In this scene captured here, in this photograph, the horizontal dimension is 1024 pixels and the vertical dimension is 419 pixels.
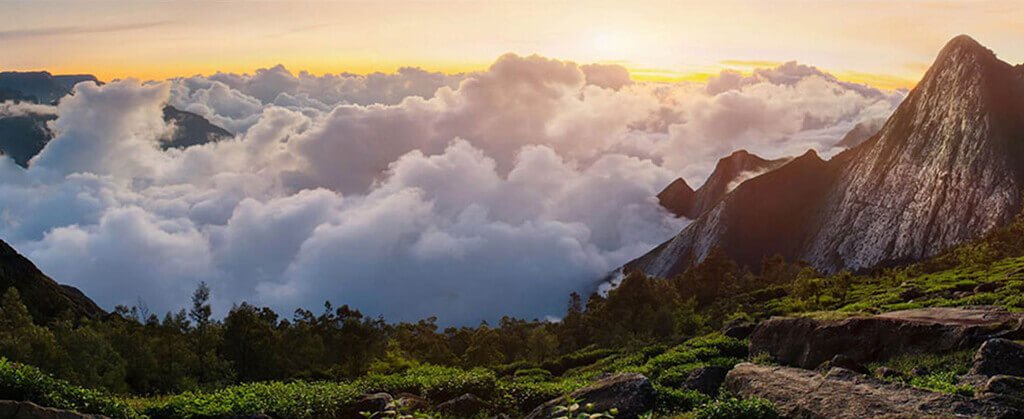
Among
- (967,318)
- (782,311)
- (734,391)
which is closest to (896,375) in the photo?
(734,391)

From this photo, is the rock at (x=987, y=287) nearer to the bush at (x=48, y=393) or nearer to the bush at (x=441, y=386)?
the bush at (x=441, y=386)

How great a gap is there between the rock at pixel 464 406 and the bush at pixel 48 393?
1121 centimetres

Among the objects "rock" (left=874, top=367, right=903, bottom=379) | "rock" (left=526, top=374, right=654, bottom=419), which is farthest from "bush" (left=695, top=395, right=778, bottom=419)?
"rock" (left=874, top=367, right=903, bottom=379)

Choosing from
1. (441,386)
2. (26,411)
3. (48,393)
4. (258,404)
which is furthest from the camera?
(441,386)

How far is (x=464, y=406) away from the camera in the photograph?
29828 mm

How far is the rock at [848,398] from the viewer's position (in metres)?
19.2

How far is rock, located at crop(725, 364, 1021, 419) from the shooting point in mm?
19172

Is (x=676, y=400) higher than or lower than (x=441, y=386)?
lower

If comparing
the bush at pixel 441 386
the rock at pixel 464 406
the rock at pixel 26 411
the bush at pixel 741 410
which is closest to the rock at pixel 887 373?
the bush at pixel 741 410

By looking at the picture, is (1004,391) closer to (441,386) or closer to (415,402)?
(415,402)

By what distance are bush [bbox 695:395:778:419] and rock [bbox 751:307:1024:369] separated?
387 inches

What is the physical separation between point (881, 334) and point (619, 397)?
47.3 feet

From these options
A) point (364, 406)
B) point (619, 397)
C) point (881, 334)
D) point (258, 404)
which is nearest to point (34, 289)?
point (258, 404)

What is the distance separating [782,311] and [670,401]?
59585mm
